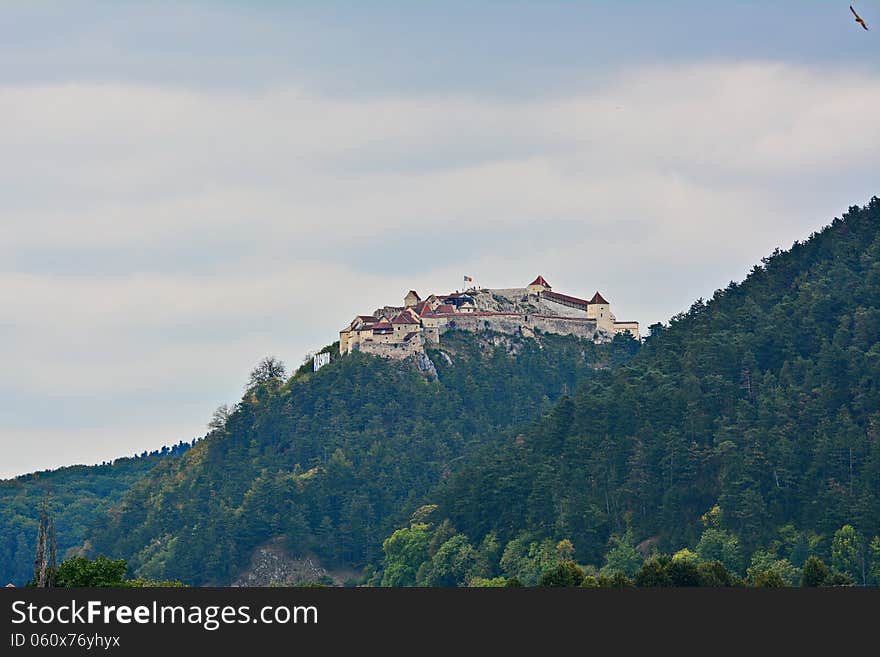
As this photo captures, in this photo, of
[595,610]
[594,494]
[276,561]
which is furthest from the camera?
[276,561]

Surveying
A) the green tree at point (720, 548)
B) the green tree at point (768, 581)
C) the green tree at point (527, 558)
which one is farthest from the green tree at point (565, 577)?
the green tree at point (527, 558)

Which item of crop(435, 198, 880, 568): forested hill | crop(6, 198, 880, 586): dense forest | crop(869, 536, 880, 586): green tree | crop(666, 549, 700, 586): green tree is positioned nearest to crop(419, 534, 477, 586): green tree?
crop(6, 198, 880, 586): dense forest

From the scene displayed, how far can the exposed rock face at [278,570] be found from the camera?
18550 cm

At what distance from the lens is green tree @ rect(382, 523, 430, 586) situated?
528 feet

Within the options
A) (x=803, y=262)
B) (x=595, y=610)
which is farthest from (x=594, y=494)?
(x=595, y=610)

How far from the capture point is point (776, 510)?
13112cm

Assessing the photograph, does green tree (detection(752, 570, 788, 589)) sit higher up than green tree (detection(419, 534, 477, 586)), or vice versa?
green tree (detection(419, 534, 477, 586))

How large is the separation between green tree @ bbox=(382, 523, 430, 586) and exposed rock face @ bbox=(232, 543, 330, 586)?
18.2 meters

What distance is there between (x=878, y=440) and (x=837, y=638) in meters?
71.5

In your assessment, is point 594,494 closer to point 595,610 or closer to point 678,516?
point 678,516

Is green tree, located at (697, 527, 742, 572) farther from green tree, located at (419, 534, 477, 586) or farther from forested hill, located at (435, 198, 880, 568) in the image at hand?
green tree, located at (419, 534, 477, 586)

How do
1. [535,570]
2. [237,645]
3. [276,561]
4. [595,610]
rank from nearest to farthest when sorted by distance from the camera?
[237,645] → [595,610] → [535,570] → [276,561]

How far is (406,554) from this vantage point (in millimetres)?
163250

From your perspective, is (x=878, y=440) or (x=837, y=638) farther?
(x=878, y=440)
